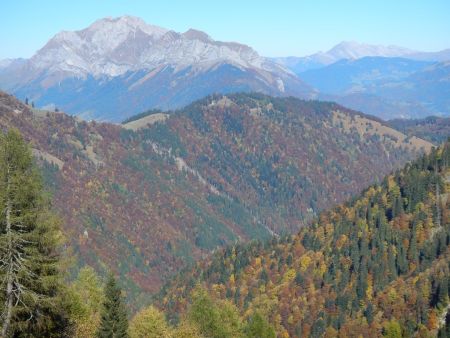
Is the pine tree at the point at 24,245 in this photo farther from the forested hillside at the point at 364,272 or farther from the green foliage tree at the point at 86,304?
the forested hillside at the point at 364,272

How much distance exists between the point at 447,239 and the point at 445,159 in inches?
1699

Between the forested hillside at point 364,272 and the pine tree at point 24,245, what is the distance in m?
85.1

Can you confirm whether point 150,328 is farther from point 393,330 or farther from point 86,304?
point 393,330

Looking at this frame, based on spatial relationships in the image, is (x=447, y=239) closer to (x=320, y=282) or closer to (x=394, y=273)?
(x=394, y=273)

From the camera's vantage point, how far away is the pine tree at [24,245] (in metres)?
32.7

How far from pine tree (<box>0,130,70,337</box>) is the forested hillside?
279ft

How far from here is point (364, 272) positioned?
151 metres

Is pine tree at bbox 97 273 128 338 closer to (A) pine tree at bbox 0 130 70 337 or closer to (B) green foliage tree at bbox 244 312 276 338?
(A) pine tree at bbox 0 130 70 337

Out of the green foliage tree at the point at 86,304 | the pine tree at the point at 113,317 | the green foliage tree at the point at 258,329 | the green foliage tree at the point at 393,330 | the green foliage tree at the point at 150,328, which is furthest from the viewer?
the green foliage tree at the point at 393,330

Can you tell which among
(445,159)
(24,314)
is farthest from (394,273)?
(24,314)

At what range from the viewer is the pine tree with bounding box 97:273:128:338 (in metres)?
49.6

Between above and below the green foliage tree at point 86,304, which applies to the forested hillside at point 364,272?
below

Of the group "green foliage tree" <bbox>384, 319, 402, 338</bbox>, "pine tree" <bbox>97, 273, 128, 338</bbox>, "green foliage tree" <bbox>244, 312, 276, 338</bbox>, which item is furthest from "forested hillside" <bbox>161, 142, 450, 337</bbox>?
"pine tree" <bbox>97, 273, 128, 338</bbox>

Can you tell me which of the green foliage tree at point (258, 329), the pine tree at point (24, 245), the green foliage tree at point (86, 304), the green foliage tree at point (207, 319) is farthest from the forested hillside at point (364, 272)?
the pine tree at point (24, 245)
